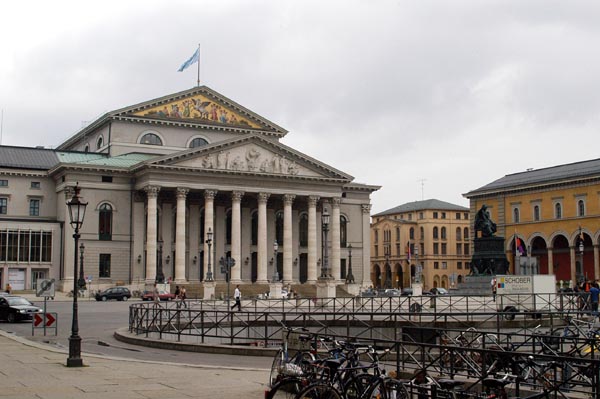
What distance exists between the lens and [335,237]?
290 ft

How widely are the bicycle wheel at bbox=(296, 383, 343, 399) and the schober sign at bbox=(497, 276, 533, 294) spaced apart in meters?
33.7

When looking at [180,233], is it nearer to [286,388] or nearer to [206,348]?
[206,348]

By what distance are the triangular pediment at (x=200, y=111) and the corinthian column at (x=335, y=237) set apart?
12621 mm

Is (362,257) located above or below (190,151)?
below

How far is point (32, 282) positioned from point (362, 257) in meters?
37.6

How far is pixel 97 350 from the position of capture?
26.5 m

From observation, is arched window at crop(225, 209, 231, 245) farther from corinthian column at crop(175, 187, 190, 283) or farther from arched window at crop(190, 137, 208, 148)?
arched window at crop(190, 137, 208, 148)

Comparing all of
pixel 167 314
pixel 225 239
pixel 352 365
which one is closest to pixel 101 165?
pixel 225 239

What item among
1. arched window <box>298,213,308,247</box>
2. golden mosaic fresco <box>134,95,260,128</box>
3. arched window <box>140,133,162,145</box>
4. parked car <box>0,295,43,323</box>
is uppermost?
golden mosaic fresco <box>134,95,260,128</box>

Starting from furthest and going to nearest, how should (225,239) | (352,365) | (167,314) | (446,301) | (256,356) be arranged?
(225,239) < (446,301) < (167,314) < (256,356) < (352,365)

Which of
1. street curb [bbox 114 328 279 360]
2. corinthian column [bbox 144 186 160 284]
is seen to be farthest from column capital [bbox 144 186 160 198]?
street curb [bbox 114 328 279 360]

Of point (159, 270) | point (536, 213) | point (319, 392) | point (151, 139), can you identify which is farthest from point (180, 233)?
point (319, 392)

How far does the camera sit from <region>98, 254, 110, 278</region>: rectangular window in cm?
7856

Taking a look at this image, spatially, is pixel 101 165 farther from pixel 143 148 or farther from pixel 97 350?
pixel 97 350
